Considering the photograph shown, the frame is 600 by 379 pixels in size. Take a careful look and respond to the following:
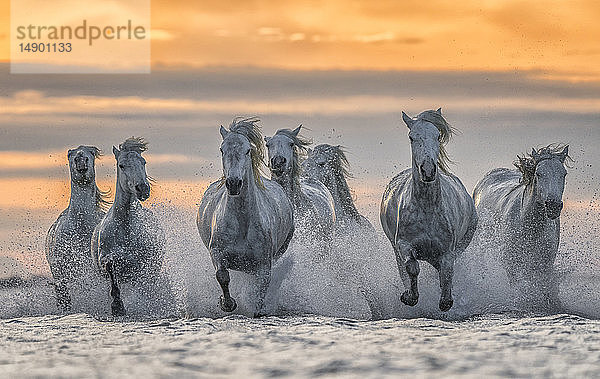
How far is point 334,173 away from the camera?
1432 cm

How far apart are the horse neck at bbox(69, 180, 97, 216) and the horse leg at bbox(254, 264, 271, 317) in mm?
3118

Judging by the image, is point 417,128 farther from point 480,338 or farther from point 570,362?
point 570,362

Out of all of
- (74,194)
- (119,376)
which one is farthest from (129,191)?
(119,376)

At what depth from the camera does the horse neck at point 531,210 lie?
10.7 meters

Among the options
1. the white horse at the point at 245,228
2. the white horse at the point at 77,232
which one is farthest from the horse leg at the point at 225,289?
the white horse at the point at 77,232

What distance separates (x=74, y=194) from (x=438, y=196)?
4.77 m

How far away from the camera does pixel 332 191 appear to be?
14.2m

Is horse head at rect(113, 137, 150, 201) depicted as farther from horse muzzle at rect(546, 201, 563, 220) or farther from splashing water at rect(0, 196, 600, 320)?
horse muzzle at rect(546, 201, 563, 220)

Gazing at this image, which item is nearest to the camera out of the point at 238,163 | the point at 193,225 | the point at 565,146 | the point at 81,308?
the point at 238,163

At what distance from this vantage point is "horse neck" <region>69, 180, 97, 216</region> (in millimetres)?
11953

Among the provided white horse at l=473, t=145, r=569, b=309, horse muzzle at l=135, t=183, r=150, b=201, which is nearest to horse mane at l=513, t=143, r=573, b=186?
white horse at l=473, t=145, r=569, b=309

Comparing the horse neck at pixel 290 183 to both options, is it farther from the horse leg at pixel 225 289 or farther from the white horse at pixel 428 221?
the horse leg at pixel 225 289

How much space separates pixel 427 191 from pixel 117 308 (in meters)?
3.45

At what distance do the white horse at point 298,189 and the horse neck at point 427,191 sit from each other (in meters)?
2.34
